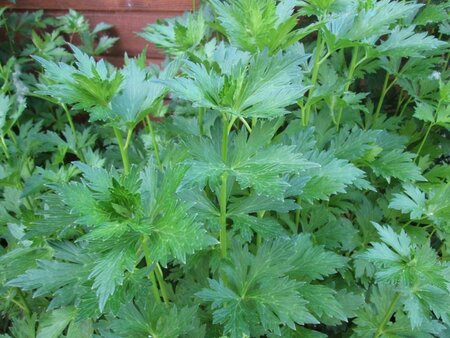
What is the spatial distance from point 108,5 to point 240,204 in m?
1.40

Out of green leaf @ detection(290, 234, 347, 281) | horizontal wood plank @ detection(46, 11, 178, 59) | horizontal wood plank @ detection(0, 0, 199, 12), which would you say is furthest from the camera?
horizontal wood plank @ detection(46, 11, 178, 59)

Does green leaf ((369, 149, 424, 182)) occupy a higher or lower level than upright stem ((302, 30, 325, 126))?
lower

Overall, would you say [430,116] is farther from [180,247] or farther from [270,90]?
[180,247]

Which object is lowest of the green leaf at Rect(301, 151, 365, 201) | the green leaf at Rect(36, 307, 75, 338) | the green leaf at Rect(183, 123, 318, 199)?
the green leaf at Rect(36, 307, 75, 338)

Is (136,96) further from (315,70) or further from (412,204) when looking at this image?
(412,204)

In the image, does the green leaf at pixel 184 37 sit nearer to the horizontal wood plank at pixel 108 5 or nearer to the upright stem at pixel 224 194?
the upright stem at pixel 224 194

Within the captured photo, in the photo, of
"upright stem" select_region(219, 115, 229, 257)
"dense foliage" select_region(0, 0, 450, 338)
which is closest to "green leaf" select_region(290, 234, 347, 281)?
"dense foliage" select_region(0, 0, 450, 338)

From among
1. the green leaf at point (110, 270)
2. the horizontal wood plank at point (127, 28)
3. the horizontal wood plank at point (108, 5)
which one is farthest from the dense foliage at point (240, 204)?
the horizontal wood plank at point (127, 28)

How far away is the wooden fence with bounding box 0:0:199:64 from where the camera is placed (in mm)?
1748

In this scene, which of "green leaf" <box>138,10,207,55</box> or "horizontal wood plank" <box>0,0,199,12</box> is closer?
"green leaf" <box>138,10,207,55</box>

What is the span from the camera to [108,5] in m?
1.84

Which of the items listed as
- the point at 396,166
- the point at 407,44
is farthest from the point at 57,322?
the point at 407,44

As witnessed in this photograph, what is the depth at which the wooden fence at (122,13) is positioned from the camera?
1748 mm

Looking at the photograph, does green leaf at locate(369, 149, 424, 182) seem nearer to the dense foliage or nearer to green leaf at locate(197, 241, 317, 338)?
the dense foliage
